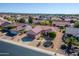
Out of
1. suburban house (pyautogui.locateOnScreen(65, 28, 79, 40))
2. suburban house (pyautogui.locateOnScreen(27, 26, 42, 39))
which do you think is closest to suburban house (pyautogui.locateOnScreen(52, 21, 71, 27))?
suburban house (pyautogui.locateOnScreen(65, 28, 79, 40))

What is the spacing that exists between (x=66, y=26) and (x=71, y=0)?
0.92 ft

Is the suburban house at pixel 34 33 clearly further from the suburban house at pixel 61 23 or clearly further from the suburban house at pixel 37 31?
the suburban house at pixel 61 23

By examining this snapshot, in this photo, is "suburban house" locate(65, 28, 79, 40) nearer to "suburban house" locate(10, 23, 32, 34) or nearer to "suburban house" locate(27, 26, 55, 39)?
"suburban house" locate(27, 26, 55, 39)

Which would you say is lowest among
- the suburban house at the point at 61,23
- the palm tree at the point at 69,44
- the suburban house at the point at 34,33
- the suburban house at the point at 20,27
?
the palm tree at the point at 69,44

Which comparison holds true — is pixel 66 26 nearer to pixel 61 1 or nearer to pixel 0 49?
pixel 61 1

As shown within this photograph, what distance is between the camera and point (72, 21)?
168 cm

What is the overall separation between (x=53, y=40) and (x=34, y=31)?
227 millimetres

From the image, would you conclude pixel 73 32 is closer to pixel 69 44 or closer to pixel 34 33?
pixel 69 44

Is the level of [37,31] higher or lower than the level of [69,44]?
higher

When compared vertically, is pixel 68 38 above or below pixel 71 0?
below

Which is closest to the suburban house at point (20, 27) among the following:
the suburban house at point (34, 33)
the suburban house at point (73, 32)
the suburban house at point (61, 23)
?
the suburban house at point (34, 33)

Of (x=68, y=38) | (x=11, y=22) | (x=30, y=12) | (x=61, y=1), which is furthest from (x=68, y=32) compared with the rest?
(x=11, y=22)

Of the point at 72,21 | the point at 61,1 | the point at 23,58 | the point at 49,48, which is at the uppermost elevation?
the point at 61,1

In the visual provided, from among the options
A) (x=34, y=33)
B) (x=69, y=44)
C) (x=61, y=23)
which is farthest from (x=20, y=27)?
(x=69, y=44)
